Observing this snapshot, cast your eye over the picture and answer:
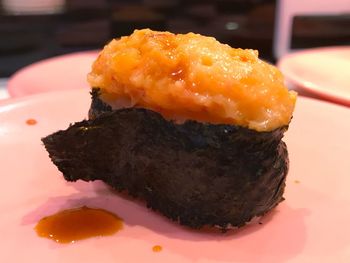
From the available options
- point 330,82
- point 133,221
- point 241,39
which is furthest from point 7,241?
point 241,39

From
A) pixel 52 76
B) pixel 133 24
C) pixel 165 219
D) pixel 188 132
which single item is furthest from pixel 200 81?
pixel 133 24

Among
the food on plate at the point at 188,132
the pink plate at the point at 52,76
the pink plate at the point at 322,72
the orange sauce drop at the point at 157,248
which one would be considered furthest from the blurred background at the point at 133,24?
the orange sauce drop at the point at 157,248

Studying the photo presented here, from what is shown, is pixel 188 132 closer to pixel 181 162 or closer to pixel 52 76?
pixel 181 162

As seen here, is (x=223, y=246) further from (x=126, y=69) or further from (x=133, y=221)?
(x=126, y=69)

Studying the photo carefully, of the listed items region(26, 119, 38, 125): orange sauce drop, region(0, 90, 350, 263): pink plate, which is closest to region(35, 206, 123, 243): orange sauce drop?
region(0, 90, 350, 263): pink plate

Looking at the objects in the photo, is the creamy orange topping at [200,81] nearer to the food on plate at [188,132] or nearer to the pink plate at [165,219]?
the food on plate at [188,132]

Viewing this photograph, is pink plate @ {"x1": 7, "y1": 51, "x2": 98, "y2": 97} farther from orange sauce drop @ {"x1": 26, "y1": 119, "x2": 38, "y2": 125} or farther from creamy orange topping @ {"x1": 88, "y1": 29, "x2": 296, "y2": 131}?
creamy orange topping @ {"x1": 88, "y1": 29, "x2": 296, "y2": 131}
